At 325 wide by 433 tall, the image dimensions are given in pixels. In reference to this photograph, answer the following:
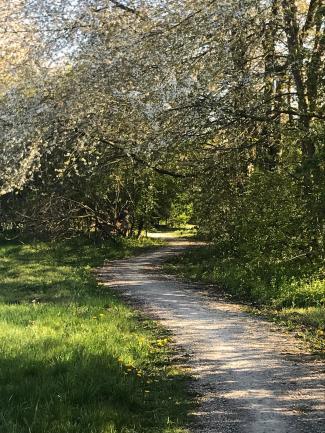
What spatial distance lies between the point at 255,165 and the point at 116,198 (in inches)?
534

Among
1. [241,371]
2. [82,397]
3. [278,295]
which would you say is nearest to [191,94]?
[241,371]

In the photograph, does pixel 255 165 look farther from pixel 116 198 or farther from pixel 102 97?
pixel 116 198

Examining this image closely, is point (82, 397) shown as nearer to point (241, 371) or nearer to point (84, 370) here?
point (84, 370)

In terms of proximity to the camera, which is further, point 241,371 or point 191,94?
point 191,94

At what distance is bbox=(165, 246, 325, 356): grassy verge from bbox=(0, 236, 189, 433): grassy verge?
253 centimetres

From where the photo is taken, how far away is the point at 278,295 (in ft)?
39.7

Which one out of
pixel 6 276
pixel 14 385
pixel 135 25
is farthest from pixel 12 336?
pixel 6 276

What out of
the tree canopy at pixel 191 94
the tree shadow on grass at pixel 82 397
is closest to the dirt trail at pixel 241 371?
the tree shadow on grass at pixel 82 397

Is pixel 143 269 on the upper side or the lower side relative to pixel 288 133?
lower

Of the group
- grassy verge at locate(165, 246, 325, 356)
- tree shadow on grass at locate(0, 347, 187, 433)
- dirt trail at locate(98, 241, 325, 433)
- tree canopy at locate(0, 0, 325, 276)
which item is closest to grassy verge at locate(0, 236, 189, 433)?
tree shadow on grass at locate(0, 347, 187, 433)

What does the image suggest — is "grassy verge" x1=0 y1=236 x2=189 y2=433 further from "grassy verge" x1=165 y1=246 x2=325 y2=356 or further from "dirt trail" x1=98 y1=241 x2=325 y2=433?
"grassy verge" x1=165 y1=246 x2=325 y2=356

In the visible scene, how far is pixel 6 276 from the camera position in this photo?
58.9ft

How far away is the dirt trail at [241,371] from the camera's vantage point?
5467 millimetres

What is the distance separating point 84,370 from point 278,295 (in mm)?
6648
